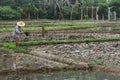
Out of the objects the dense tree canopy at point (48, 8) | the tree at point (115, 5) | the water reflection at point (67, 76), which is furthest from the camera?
the tree at point (115, 5)

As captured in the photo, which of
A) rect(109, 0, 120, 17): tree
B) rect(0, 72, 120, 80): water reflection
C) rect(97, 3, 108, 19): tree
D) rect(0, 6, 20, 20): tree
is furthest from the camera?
rect(97, 3, 108, 19): tree

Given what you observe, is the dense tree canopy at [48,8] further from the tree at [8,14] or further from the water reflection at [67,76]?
the water reflection at [67,76]

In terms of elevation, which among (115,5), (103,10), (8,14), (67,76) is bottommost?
(103,10)

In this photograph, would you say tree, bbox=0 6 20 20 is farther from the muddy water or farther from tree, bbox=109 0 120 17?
the muddy water

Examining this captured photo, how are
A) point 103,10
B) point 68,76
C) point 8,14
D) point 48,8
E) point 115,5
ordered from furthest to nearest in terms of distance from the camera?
point 48,8 → point 103,10 → point 115,5 → point 8,14 → point 68,76

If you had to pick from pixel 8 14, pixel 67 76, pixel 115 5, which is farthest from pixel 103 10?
pixel 67 76

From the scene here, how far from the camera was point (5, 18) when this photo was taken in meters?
44.9

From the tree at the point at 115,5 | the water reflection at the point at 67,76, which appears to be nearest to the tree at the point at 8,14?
the tree at the point at 115,5

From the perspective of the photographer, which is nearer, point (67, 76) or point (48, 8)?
point (67, 76)

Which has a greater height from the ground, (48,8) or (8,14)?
(8,14)

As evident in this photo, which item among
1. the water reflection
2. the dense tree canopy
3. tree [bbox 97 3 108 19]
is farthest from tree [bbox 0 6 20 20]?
the water reflection

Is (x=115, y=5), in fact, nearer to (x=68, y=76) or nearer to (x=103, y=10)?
(x=103, y=10)

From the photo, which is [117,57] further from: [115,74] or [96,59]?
[115,74]

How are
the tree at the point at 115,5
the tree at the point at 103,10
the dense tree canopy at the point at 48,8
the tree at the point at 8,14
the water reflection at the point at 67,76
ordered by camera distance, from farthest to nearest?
the tree at the point at 103,10, the tree at the point at 115,5, the dense tree canopy at the point at 48,8, the tree at the point at 8,14, the water reflection at the point at 67,76
